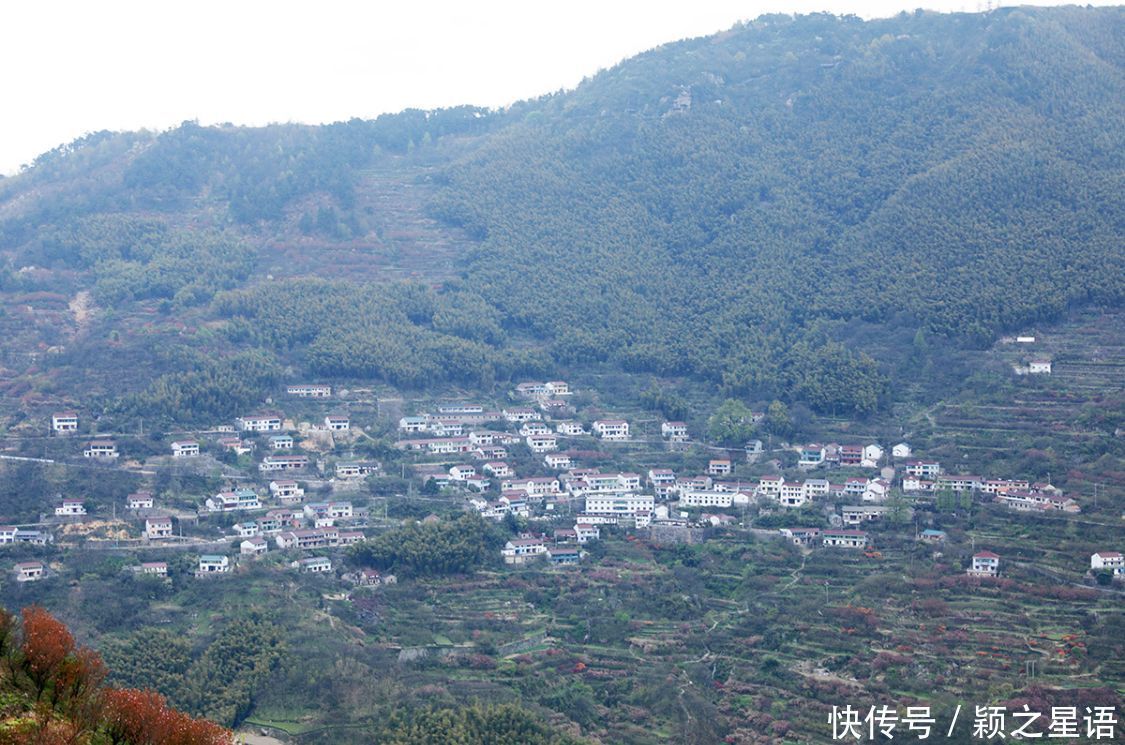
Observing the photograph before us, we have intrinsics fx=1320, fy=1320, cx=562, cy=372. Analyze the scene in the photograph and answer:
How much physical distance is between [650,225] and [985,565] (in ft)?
78.5

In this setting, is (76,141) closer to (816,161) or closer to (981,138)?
(816,161)

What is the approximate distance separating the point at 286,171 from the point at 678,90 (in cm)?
1674

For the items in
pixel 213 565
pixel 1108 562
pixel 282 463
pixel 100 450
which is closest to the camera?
pixel 1108 562

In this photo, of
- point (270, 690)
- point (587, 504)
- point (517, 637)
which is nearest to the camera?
point (270, 690)

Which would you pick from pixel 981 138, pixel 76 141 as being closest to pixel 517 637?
pixel 981 138

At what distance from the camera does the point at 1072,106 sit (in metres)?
45.4

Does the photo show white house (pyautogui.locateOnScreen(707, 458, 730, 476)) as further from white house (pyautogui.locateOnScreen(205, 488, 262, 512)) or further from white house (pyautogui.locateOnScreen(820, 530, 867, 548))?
white house (pyautogui.locateOnScreen(205, 488, 262, 512))

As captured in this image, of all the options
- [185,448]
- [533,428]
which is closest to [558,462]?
[533,428]

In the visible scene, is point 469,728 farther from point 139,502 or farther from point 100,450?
point 100,450

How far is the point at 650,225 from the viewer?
48125 millimetres

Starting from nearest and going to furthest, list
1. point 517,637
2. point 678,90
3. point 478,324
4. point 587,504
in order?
point 517,637
point 587,504
point 478,324
point 678,90

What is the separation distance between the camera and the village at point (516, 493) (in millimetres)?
28734

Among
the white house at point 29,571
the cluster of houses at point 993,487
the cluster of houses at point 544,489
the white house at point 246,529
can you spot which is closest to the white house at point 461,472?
the cluster of houses at point 544,489

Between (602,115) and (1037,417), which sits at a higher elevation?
(602,115)
